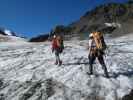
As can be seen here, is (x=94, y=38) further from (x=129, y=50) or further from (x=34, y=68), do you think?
(x=129, y=50)

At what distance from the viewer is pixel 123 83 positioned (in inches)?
551

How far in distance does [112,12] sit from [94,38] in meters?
65.8

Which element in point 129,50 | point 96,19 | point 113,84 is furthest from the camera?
point 96,19

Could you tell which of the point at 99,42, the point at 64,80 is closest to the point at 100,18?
the point at 99,42

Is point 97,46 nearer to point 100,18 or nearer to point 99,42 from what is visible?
point 99,42

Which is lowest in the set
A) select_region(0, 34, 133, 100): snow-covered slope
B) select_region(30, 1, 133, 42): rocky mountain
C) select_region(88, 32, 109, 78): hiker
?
select_region(0, 34, 133, 100): snow-covered slope

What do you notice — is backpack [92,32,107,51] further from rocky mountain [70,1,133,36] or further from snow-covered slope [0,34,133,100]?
rocky mountain [70,1,133,36]

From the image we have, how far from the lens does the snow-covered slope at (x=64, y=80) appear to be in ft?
43.3

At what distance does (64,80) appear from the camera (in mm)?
14695

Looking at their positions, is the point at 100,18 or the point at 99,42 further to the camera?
the point at 100,18

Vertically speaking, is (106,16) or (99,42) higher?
(106,16)

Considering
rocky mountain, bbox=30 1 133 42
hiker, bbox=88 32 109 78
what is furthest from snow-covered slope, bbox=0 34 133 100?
rocky mountain, bbox=30 1 133 42

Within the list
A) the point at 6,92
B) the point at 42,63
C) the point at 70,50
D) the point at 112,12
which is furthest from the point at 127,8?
the point at 6,92

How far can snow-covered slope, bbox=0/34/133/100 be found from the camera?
1321 centimetres
